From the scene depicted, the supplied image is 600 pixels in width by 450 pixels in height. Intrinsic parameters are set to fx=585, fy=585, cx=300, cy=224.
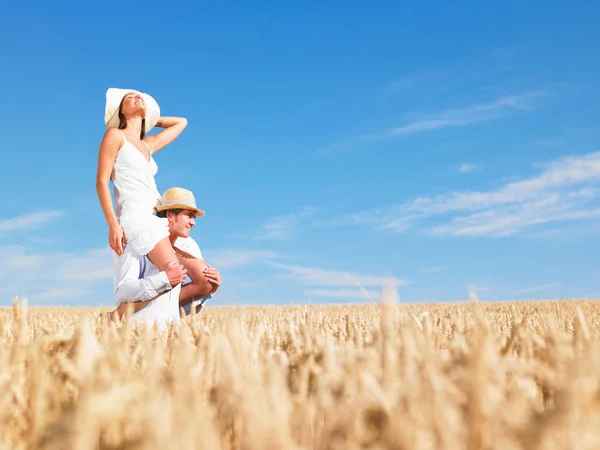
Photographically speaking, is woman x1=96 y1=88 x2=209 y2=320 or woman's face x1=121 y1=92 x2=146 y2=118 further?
woman's face x1=121 y1=92 x2=146 y2=118

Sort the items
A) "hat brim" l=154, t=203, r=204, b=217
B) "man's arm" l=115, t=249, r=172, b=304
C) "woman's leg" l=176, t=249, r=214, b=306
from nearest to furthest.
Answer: "man's arm" l=115, t=249, r=172, b=304 → "hat brim" l=154, t=203, r=204, b=217 → "woman's leg" l=176, t=249, r=214, b=306

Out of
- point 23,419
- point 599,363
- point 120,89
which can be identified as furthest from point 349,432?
point 120,89

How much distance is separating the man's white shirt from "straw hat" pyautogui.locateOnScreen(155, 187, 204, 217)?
1.56 feet

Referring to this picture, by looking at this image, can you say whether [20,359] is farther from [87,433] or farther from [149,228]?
[149,228]

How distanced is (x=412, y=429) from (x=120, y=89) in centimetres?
490

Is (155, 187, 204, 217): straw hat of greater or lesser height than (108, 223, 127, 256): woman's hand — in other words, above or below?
above

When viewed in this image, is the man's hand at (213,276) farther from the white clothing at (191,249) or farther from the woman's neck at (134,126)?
the woman's neck at (134,126)

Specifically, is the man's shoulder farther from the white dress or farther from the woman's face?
the woman's face

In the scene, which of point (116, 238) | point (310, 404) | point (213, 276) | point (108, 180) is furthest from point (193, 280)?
point (310, 404)

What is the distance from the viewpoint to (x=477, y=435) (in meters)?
0.97

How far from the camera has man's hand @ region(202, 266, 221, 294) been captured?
5.18m

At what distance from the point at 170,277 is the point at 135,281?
11.7 inches

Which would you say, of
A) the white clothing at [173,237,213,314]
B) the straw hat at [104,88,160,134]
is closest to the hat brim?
the white clothing at [173,237,213,314]

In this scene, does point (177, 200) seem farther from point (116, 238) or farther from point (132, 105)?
point (132, 105)
